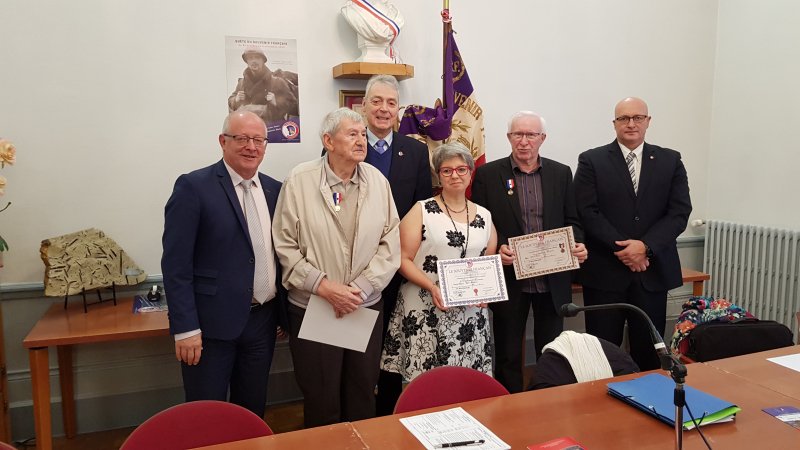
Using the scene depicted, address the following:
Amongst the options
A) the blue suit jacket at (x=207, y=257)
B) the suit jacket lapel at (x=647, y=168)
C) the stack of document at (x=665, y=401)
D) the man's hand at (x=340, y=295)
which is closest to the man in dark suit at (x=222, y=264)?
the blue suit jacket at (x=207, y=257)

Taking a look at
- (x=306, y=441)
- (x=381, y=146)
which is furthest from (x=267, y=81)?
(x=306, y=441)

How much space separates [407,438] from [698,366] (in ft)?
4.12

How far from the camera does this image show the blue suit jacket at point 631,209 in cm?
329

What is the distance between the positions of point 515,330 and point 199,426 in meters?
1.94

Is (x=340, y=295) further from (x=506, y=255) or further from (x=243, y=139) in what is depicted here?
(x=506, y=255)

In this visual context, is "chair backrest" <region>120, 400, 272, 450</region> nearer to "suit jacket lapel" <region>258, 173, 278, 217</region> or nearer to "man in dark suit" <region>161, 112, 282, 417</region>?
"man in dark suit" <region>161, 112, 282, 417</region>

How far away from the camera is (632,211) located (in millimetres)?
3299

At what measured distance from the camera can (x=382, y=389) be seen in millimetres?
3174

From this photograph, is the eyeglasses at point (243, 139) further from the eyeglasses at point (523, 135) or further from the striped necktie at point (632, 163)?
the striped necktie at point (632, 163)

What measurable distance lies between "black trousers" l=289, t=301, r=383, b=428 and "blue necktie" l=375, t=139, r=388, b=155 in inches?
31.7

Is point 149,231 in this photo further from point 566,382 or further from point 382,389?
point 566,382

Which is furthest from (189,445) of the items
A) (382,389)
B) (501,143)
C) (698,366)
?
(501,143)

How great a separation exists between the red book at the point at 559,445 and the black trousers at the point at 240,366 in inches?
53.0

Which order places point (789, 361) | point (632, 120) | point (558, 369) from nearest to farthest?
point (558, 369), point (789, 361), point (632, 120)
